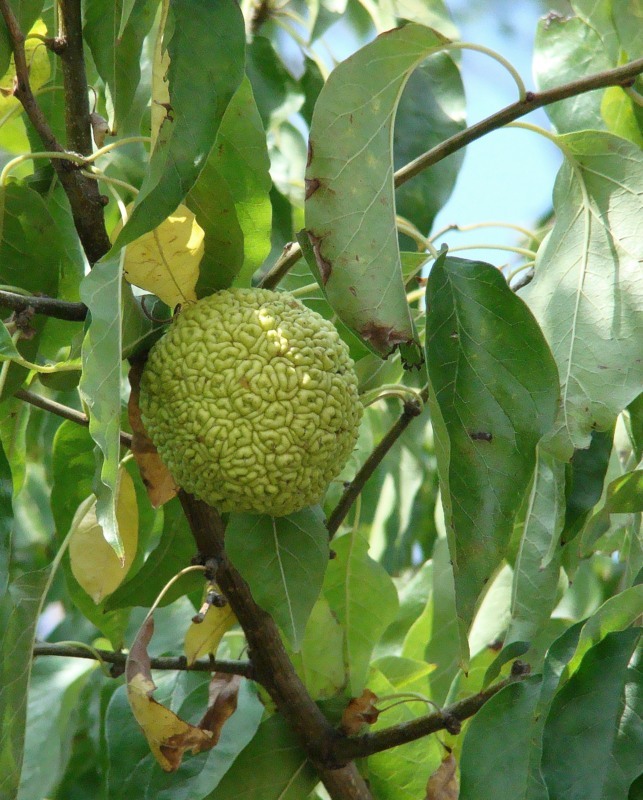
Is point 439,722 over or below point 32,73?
below

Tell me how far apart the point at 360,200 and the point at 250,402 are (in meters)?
0.25

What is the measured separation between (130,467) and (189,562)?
0.55 feet

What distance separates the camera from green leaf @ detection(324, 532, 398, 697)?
1637 millimetres

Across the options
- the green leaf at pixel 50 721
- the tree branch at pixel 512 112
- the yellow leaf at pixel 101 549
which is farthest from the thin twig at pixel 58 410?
the green leaf at pixel 50 721

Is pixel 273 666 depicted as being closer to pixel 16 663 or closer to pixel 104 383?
pixel 16 663

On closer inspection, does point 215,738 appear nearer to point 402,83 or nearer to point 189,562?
point 189,562

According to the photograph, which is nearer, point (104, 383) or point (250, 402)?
point (104, 383)

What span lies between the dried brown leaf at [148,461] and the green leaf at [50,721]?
0.82m

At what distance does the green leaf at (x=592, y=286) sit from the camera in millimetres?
1147

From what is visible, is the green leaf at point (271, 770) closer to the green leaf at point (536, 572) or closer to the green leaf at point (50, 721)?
the green leaf at point (536, 572)

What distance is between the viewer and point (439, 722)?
1.26 metres

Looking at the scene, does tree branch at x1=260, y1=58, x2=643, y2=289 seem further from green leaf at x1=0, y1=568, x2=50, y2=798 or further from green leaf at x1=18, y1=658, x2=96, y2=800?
green leaf at x1=18, y1=658, x2=96, y2=800

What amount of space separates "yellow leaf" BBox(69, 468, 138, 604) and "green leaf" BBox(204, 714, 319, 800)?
308 millimetres

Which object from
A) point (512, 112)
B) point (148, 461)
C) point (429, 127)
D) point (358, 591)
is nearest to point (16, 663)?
point (148, 461)
